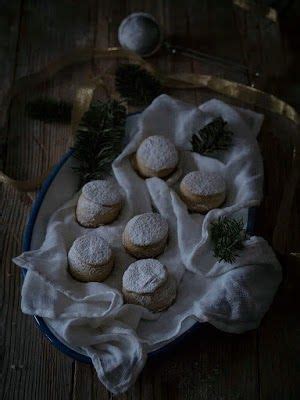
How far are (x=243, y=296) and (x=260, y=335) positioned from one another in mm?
136

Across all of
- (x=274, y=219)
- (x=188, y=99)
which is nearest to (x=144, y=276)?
(x=274, y=219)

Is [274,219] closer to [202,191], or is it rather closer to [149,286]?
[202,191]

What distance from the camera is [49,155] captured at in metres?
1.41

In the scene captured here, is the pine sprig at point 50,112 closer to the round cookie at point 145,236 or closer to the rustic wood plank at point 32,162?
the rustic wood plank at point 32,162

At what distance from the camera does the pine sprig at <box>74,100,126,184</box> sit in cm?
125

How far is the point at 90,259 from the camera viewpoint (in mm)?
1069

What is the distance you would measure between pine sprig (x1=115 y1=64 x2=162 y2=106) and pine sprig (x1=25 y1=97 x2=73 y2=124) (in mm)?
154

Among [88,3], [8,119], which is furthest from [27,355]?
[88,3]

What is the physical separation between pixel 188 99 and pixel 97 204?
19.8 inches

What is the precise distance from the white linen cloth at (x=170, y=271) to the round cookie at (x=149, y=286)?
2 cm

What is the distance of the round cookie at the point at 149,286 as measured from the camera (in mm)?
1039

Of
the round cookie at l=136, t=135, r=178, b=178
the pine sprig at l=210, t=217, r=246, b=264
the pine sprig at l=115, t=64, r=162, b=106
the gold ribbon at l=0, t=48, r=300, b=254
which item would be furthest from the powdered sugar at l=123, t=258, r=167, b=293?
the pine sprig at l=115, t=64, r=162, b=106

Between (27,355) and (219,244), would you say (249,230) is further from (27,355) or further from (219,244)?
(27,355)

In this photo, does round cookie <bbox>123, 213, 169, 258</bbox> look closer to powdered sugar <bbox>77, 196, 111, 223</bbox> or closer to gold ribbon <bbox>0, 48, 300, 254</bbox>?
powdered sugar <bbox>77, 196, 111, 223</bbox>
